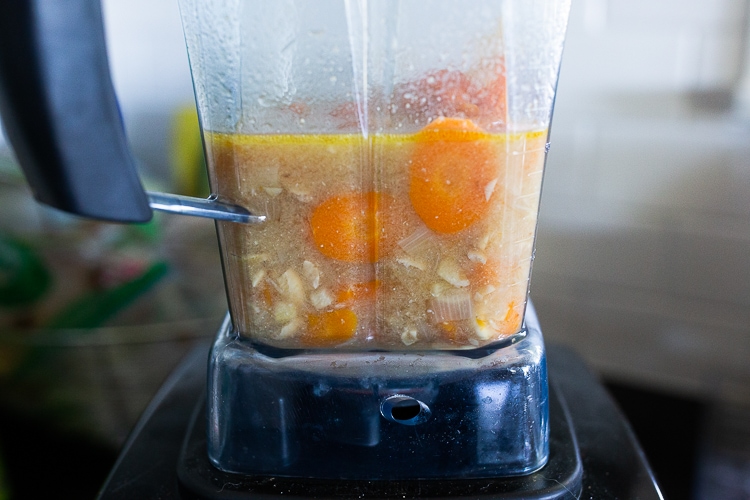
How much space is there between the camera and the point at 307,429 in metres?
0.36

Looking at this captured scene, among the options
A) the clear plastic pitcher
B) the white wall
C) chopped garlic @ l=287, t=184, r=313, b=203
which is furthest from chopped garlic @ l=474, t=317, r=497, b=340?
the white wall

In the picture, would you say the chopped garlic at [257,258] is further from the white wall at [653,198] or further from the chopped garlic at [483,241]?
the white wall at [653,198]

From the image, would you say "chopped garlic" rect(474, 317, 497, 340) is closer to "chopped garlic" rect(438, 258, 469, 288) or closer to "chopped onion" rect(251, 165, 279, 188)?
"chopped garlic" rect(438, 258, 469, 288)

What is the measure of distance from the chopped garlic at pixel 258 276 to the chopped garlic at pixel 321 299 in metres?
0.03

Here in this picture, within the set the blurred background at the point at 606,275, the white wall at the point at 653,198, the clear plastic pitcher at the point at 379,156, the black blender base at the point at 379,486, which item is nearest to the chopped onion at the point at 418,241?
the clear plastic pitcher at the point at 379,156

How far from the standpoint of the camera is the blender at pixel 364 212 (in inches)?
12.3

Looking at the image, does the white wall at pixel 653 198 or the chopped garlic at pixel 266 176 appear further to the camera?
the white wall at pixel 653 198

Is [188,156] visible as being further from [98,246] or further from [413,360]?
[413,360]

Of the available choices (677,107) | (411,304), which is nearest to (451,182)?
(411,304)

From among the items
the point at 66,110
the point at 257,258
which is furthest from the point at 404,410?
the point at 66,110

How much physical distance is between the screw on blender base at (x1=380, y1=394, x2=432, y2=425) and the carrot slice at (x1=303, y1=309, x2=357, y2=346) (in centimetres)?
4

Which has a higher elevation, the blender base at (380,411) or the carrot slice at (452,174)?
the carrot slice at (452,174)

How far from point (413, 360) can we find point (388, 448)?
0.17ft

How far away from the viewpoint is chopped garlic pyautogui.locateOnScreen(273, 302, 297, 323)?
353mm
